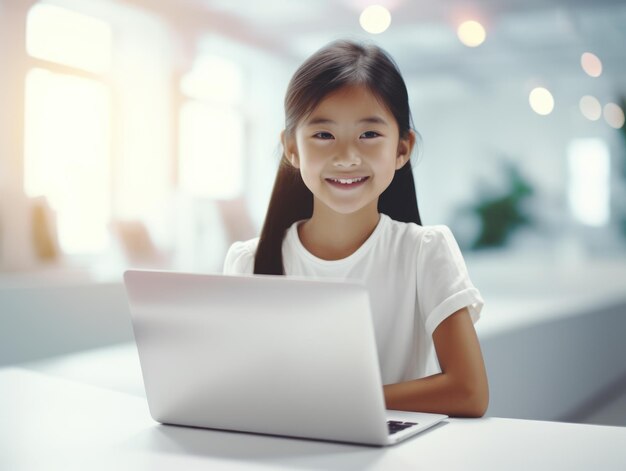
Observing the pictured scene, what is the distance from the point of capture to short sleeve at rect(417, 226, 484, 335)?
1.08 meters

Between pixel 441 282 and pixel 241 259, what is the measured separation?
354 millimetres

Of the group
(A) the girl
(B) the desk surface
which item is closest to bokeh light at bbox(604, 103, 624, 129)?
(A) the girl

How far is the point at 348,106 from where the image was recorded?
1.13 meters

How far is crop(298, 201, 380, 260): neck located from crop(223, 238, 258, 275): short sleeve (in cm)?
11

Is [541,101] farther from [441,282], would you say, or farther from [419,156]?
[441,282]

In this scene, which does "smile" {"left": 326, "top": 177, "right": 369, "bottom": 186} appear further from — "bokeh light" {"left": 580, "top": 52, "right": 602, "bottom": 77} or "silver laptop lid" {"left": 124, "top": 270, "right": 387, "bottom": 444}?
"bokeh light" {"left": 580, "top": 52, "right": 602, "bottom": 77}

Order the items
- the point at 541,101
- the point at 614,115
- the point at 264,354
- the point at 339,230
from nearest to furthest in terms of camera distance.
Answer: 1. the point at 264,354
2. the point at 339,230
3. the point at 614,115
4. the point at 541,101

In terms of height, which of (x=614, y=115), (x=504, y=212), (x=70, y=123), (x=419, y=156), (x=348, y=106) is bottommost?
(x=504, y=212)

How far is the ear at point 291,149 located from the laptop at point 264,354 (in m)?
0.46

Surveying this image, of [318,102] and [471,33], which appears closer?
[318,102]


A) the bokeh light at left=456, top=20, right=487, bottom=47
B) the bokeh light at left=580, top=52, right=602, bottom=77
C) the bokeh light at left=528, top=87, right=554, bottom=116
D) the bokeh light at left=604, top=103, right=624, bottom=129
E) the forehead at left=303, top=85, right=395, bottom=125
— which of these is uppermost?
the bokeh light at left=456, top=20, right=487, bottom=47

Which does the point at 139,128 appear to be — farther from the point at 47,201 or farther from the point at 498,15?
the point at 498,15

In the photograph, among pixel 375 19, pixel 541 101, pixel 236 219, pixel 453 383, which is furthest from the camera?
pixel 236 219

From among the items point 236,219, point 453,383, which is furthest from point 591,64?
point 453,383
